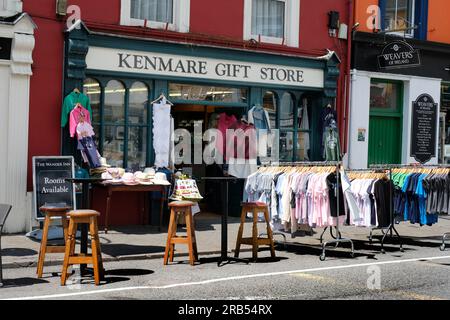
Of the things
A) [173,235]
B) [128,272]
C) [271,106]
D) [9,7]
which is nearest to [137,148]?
[271,106]

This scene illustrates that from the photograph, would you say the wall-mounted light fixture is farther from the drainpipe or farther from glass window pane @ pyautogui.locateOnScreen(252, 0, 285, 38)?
the drainpipe

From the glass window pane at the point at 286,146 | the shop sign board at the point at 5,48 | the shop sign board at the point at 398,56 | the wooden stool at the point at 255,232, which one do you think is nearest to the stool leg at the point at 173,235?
the wooden stool at the point at 255,232

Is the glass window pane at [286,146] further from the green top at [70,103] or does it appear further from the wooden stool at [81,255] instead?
the wooden stool at [81,255]

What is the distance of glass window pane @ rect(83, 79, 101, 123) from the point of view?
1348cm

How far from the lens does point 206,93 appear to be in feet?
49.4

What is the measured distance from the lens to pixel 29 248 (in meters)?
11.1

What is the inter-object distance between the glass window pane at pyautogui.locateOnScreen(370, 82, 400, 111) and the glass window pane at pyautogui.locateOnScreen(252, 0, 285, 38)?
3130 millimetres

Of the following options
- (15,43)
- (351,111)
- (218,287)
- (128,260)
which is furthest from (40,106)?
(351,111)

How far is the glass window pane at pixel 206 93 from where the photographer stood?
14633mm

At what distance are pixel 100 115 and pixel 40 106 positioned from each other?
4.14 ft

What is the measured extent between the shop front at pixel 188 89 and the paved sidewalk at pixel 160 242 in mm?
1331

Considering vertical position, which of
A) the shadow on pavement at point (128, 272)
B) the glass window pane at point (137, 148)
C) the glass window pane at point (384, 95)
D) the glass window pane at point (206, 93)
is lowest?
the shadow on pavement at point (128, 272)
